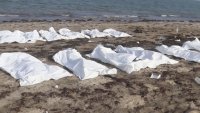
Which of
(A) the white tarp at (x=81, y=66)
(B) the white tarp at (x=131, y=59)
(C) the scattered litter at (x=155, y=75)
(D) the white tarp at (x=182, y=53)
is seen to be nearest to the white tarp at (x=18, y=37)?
(A) the white tarp at (x=81, y=66)

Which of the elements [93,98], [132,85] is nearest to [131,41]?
[132,85]

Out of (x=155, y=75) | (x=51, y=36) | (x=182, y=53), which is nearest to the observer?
(x=155, y=75)

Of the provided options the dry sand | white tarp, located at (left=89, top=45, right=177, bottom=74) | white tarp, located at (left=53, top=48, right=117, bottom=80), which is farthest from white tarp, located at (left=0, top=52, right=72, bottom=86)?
white tarp, located at (left=89, top=45, right=177, bottom=74)

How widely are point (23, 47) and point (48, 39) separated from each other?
1.88 m

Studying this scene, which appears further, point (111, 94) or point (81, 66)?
point (81, 66)

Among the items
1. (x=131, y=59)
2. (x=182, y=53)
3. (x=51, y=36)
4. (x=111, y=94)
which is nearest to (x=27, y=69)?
(x=111, y=94)

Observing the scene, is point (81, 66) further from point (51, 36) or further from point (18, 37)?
point (51, 36)

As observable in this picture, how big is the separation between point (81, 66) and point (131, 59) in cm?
176

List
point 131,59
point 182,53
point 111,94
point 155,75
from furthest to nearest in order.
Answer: point 182,53
point 131,59
point 155,75
point 111,94

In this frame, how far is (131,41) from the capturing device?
15375 mm

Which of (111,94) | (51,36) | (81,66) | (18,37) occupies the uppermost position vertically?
(81,66)

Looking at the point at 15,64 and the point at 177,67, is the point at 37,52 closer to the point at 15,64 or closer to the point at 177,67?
the point at 15,64

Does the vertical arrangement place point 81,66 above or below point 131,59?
above

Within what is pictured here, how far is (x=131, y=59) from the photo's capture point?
35.8 ft
